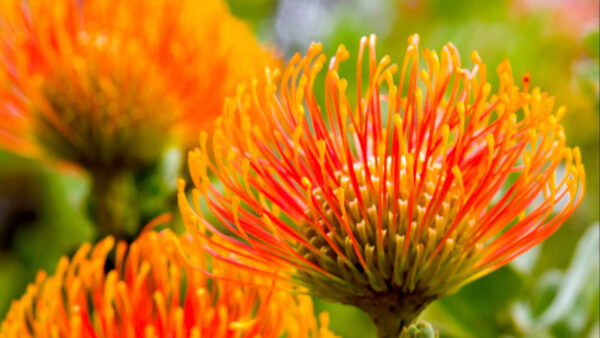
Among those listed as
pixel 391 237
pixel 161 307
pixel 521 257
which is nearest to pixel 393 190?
pixel 391 237

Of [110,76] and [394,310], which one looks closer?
[394,310]

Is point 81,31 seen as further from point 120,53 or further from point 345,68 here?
point 345,68

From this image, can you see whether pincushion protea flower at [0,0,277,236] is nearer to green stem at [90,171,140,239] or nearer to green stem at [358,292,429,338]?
green stem at [90,171,140,239]

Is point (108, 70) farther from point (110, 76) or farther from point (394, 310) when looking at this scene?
point (394, 310)

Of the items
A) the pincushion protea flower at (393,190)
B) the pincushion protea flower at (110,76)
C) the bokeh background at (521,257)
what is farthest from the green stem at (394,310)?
the pincushion protea flower at (110,76)

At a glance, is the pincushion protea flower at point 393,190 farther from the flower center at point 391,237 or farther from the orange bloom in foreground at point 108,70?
the orange bloom in foreground at point 108,70

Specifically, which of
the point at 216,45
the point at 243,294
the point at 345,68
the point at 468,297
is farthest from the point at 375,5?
the point at 243,294
